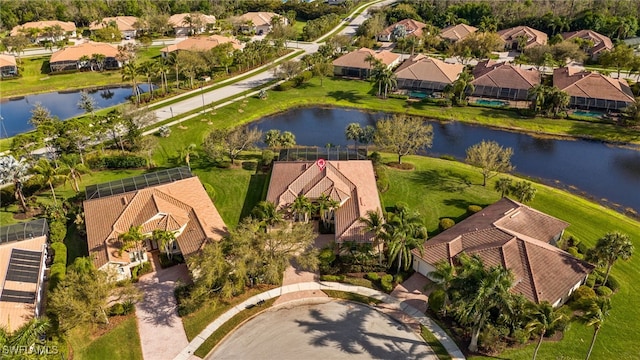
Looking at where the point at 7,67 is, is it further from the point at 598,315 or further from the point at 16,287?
the point at 598,315

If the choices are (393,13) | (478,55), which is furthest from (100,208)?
(393,13)

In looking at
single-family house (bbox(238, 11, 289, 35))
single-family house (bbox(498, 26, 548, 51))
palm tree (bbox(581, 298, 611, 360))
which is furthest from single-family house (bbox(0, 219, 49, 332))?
single-family house (bbox(498, 26, 548, 51))

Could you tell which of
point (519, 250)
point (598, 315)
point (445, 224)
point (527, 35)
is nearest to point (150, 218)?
point (445, 224)

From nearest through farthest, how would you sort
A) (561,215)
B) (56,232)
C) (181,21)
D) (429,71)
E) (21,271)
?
1. (21,271)
2. (56,232)
3. (561,215)
4. (429,71)
5. (181,21)

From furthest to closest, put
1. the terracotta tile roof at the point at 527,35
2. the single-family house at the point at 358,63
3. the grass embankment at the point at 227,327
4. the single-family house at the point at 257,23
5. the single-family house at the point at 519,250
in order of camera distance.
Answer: the single-family house at the point at 257,23 < the terracotta tile roof at the point at 527,35 < the single-family house at the point at 358,63 < the single-family house at the point at 519,250 < the grass embankment at the point at 227,327

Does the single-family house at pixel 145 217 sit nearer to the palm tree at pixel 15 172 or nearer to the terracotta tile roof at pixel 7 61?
the palm tree at pixel 15 172

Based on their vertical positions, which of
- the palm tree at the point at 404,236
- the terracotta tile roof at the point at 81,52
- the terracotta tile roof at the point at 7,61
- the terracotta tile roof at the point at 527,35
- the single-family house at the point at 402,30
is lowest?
the palm tree at the point at 404,236

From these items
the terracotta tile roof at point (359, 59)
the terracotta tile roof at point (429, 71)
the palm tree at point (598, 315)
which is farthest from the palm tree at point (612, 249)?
the terracotta tile roof at point (359, 59)

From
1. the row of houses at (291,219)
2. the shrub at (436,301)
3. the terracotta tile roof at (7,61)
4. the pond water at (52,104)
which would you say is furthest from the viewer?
the terracotta tile roof at (7,61)
